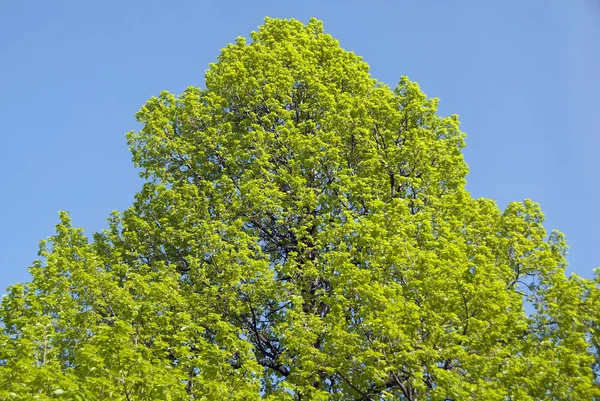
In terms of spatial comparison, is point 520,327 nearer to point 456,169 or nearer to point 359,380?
point 359,380

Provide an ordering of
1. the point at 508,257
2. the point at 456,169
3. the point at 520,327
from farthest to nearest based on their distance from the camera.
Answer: the point at 456,169
the point at 508,257
the point at 520,327

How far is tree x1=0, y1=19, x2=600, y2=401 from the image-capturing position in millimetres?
13930

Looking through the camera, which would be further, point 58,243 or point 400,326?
point 58,243

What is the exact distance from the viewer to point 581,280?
52.9ft

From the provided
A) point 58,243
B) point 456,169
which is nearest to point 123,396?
point 58,243

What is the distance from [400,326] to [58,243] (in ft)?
39.2

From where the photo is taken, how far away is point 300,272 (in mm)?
17922

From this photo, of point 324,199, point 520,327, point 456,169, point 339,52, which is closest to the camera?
point 520,327

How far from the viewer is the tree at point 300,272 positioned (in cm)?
1393

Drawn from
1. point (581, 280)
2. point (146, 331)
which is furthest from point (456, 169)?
point (146, 331)

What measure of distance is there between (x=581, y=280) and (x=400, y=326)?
5.51 metres

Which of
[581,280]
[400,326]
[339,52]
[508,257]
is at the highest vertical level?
[339,52]

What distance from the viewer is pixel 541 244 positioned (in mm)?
19609

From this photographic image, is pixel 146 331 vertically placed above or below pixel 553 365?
above
